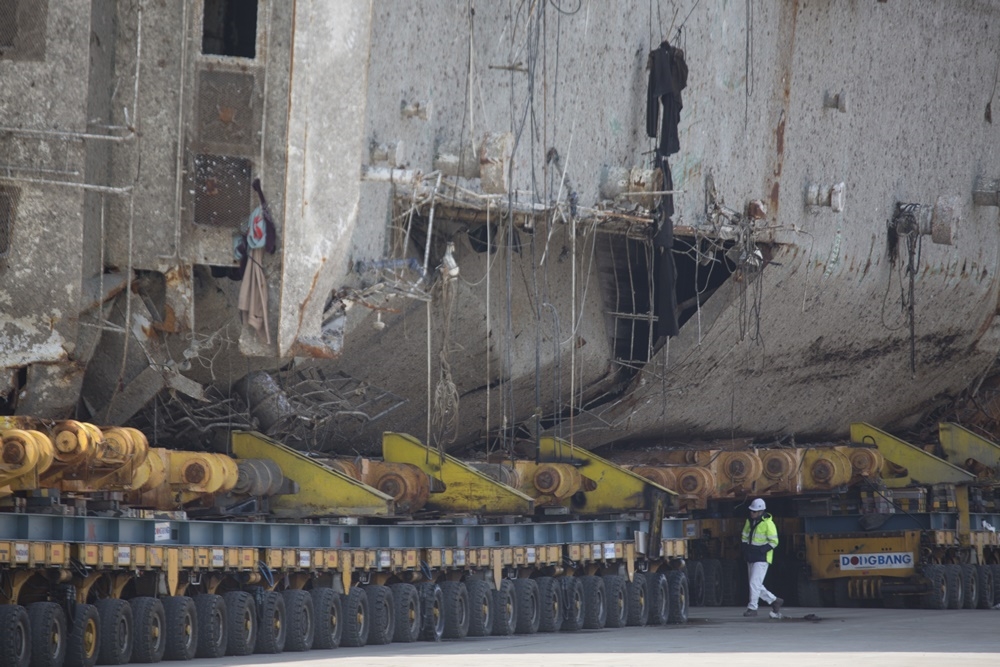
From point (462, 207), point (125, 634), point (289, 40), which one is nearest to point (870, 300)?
point (462, 207)

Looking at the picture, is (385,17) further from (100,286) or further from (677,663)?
(677,663)

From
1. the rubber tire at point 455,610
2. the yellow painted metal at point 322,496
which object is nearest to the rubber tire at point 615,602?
the rubber tire at point 455,610

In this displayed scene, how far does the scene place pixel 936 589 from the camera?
2931 cm

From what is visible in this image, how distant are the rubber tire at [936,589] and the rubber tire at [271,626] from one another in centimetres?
1337

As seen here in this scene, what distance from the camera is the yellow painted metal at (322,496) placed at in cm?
2114

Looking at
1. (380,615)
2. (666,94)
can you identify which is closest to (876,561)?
(666,94)

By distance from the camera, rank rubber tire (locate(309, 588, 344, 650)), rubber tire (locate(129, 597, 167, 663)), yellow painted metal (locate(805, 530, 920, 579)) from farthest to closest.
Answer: yellow painted metal (locate(805, 530, 920, 579)), rubber tire (locate(309, 588, 344, 650)), rubber tire (locate(129, 597, 167, 663))

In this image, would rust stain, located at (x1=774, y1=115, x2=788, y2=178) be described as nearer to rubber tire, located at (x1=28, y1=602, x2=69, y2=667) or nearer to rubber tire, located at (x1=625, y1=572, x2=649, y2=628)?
rubber tire, located at (x1=625, y1=572, x2=649, y2=628)

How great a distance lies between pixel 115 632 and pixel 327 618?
3639 millimetres

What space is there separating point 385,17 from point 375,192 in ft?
6.43

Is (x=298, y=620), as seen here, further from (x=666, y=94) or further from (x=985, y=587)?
(x=985, y=587)

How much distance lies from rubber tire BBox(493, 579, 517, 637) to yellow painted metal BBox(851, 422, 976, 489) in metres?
9.76

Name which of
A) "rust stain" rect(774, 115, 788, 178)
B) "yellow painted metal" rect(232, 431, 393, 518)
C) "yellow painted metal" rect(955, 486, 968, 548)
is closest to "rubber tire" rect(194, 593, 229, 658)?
"yellow painted metal" rect(232, 431, 393, 518)

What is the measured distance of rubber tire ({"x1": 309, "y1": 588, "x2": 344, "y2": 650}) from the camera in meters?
19.7
